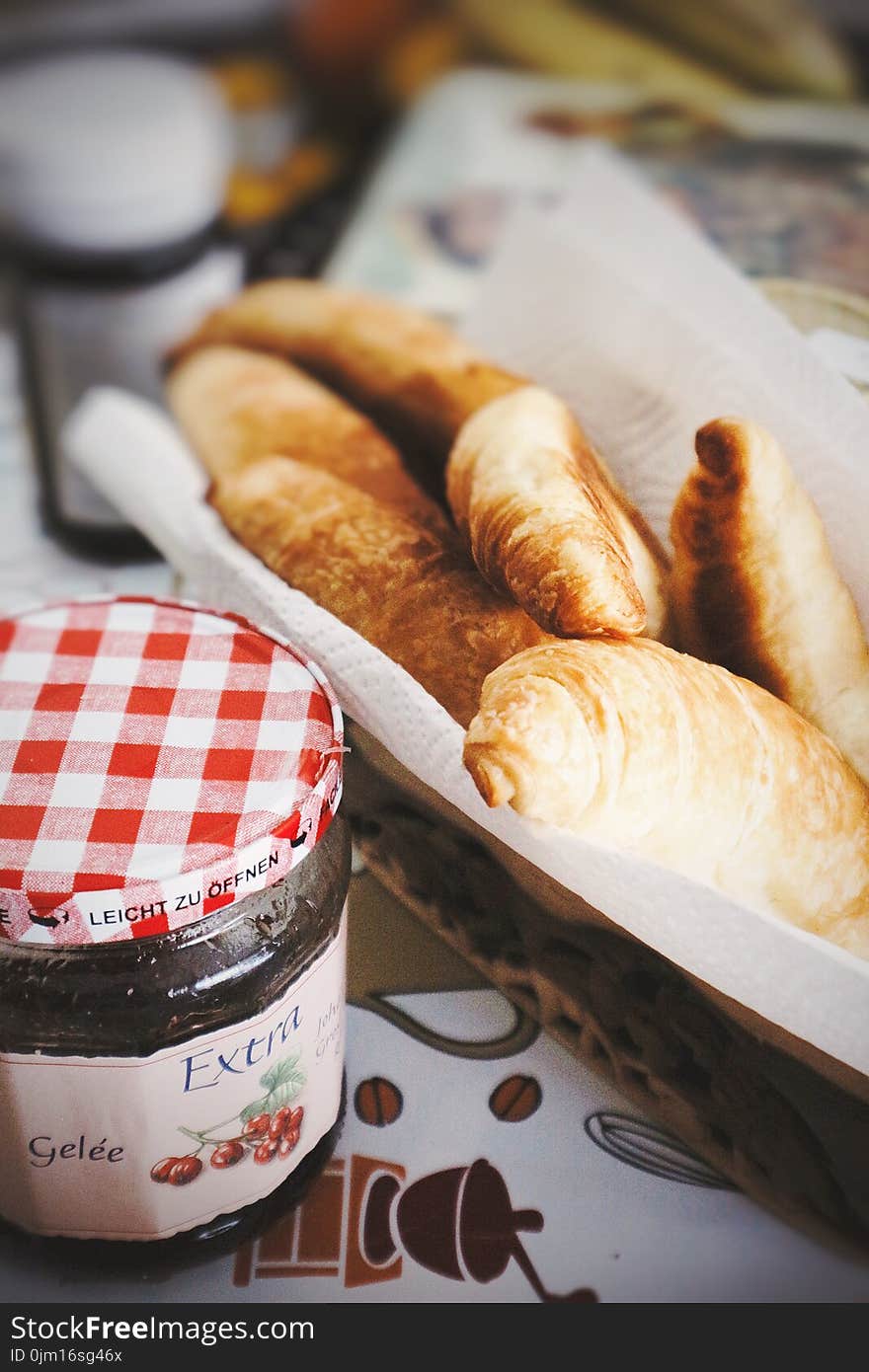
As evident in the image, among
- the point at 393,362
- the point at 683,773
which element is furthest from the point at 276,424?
the point at 683,773

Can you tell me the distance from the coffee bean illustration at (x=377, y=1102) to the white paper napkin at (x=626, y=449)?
0.38 ft

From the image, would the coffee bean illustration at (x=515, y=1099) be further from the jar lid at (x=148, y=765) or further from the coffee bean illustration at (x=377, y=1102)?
the jar lid at (x=148, y=765)

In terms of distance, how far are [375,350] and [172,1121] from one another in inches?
16.1

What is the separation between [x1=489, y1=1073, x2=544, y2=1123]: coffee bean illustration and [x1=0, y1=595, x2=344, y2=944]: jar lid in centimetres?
16

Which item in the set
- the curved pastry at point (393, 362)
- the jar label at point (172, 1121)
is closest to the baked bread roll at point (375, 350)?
the curved pastry at point (393, 362)

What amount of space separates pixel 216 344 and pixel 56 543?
0.16 m

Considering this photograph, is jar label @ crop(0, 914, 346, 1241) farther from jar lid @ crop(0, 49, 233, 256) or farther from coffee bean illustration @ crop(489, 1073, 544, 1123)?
jar lid @ crop(0, 49, 233, 256)

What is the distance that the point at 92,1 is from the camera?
1519mm

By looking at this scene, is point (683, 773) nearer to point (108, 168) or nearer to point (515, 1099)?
point (515, 1099)

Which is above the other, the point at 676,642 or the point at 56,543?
the point at 676,642

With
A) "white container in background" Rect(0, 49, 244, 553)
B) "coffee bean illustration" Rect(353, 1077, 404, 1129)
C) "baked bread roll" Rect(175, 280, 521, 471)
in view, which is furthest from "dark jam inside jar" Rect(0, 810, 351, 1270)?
"white container in background" Rect(0, 49, 244, 553)

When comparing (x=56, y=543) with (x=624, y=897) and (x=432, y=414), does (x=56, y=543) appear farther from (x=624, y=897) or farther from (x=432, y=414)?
(x=624, y=897)

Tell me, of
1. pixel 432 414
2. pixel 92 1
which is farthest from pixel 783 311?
pixel 92 1

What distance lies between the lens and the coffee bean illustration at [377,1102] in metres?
0.46
